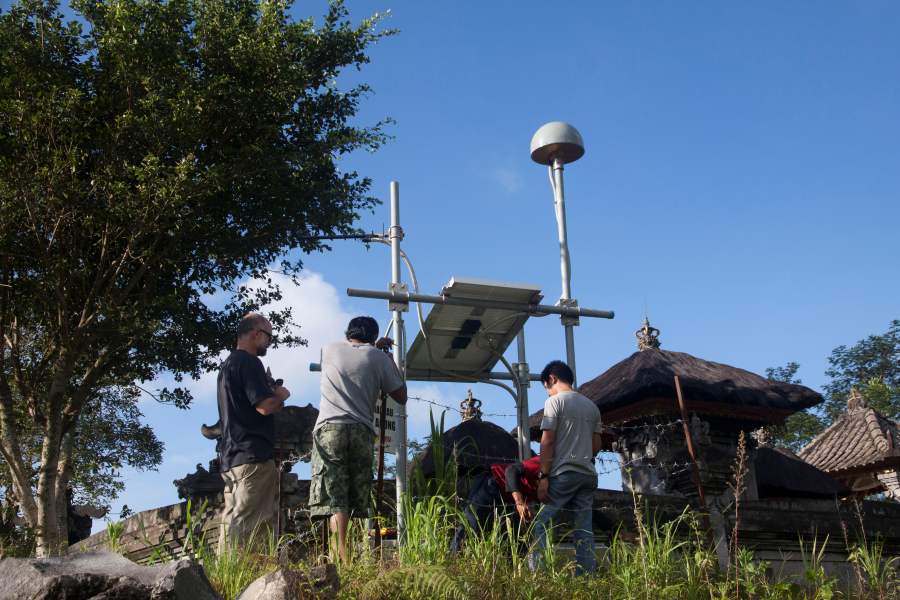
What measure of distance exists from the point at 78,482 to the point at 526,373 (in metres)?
12.0

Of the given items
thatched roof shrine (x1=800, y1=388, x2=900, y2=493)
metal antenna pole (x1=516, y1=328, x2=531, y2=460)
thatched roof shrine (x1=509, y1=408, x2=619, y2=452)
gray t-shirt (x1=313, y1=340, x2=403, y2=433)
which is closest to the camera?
gray t-shirt (x1=313, y1=340, x2=403, y2=433)

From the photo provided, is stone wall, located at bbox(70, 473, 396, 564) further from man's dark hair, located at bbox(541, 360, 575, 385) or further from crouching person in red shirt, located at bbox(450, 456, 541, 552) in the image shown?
man's dark hair, located at bbox(541, 360, 575, 385)

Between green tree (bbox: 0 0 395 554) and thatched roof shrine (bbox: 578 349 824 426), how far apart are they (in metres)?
5.29

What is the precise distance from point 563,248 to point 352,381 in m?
2.99

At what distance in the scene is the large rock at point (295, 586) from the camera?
2.93 m

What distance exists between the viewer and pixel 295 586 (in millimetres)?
2955

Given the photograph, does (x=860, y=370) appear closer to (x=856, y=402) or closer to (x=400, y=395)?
(x=856, y=402)

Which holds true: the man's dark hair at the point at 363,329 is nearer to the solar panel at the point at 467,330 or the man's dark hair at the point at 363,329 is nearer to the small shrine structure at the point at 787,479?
the solar panel at the point at 467,330

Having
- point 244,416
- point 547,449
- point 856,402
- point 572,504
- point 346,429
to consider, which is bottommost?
point 572,504

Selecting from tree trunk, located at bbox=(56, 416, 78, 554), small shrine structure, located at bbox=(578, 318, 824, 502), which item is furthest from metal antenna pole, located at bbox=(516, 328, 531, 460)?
tree trunk, located at bbox=(56, 416, 78, 554)

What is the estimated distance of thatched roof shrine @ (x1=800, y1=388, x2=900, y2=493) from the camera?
1723 cm

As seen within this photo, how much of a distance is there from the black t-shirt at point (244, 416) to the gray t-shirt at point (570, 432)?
172 cm

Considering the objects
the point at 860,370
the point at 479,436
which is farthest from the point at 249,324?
the point at 860,370

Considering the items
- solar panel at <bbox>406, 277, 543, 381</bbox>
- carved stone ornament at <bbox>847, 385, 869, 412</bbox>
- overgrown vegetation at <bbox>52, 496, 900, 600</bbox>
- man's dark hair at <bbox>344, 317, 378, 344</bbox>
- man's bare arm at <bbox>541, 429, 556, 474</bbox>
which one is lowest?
overgrown vegetation at <bbox>52, 496, 900, 600</bbox>
